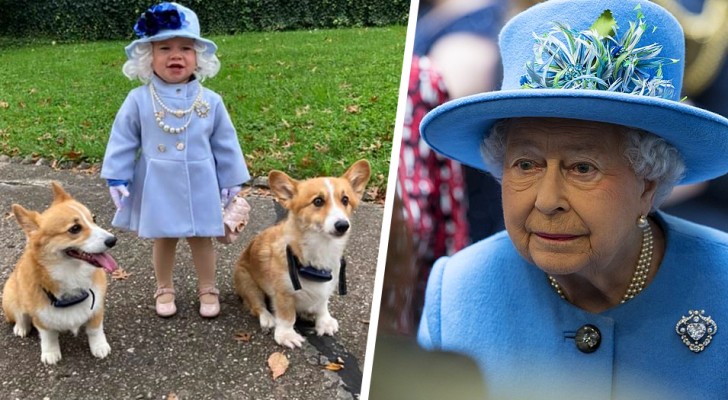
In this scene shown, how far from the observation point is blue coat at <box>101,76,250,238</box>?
220 cm

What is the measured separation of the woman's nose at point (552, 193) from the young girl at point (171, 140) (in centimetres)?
145

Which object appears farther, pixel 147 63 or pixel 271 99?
pixel 271 99

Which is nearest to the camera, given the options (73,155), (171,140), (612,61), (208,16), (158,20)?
(612,61)

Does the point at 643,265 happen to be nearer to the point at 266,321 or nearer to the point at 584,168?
the point at 584,168

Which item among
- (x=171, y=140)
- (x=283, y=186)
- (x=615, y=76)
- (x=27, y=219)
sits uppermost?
(x=615, y=76)

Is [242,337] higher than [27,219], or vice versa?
[27,219]

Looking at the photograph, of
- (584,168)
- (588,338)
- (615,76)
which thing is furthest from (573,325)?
(615,76)

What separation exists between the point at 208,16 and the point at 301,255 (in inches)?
145

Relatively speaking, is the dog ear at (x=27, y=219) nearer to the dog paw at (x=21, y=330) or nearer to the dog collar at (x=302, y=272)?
the dog paw at (x=21, y=330)

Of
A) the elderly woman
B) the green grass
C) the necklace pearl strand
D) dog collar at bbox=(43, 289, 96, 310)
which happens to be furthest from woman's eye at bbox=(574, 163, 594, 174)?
the green grass

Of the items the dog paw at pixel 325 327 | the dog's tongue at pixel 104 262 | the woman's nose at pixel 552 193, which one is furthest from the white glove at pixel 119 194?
the woman's nose at pixel 552 193

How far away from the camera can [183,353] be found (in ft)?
7.68

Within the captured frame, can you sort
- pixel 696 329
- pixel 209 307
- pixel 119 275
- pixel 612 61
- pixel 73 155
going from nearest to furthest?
pixel 612 61 → pixel 696 329 → pixel 209 307 → pixel 119 275 → pixel 73 155

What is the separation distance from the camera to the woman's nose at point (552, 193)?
3.22 ft
